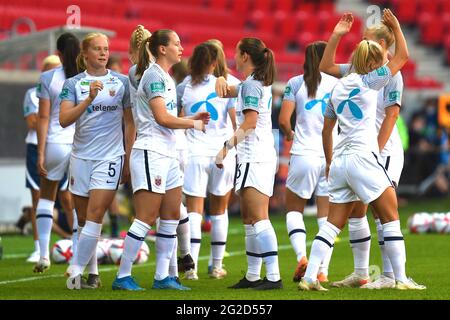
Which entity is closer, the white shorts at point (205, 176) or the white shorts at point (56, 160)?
the white shorts at point (205, 176)

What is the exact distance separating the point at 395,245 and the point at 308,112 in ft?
6.62

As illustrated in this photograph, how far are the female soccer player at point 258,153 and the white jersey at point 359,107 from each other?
2.08ft

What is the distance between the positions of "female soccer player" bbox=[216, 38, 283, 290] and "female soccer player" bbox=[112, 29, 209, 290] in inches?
16.2

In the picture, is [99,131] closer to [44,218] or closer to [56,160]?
[56,160]

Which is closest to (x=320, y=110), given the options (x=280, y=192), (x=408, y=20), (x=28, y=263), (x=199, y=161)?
(x=199, y=161)

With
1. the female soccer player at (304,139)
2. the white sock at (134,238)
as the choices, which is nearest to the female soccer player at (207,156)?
the female soccer player at (304,139)

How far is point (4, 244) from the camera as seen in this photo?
14609 mm

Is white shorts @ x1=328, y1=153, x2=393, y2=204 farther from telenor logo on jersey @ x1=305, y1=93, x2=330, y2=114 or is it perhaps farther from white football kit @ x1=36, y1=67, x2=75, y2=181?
white football kit @ x1=36, y1=67, x2=75, y2=181

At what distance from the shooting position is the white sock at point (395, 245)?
8.70m

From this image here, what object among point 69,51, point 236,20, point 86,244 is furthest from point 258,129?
point 236,20

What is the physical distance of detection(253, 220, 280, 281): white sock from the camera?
29.5 ft

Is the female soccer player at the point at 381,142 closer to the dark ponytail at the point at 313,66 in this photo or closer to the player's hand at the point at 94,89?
the dark ponytail at the point at 313,66

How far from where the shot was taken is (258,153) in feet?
29.8
